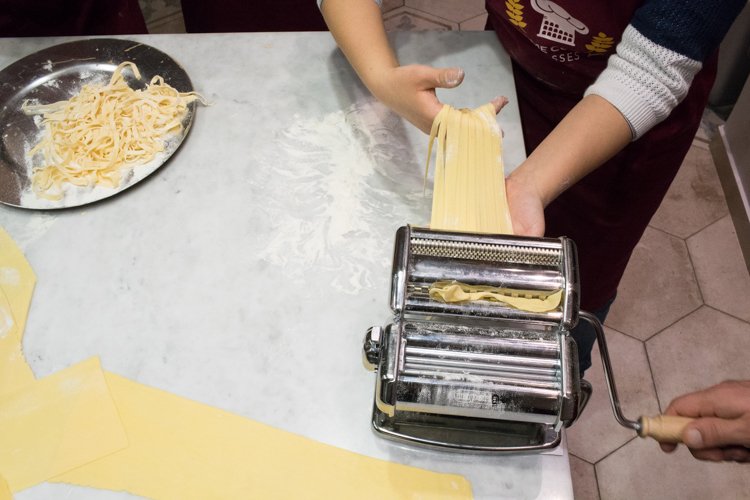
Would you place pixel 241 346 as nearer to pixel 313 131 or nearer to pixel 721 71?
pixel 313 131

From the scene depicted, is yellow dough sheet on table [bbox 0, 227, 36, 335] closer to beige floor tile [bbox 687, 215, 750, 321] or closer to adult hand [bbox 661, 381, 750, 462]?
adult hand [bbox 661, 381, 750, 462]

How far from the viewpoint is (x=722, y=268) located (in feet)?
7.04

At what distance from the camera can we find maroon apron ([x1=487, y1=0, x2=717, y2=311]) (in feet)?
3.70

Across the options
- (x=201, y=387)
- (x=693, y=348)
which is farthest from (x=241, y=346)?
(x=693, y=348)

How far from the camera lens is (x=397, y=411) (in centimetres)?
80

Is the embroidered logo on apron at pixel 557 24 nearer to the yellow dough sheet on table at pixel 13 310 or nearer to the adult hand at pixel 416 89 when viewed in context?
the adult hand at pixel 416 89

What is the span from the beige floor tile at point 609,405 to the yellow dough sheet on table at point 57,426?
1391mm

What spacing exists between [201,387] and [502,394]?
49cm

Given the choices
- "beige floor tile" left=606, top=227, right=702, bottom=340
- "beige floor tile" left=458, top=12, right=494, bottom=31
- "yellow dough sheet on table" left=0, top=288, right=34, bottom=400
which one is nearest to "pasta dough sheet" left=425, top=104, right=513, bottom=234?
"yellow dough sheet on table" left=0, top=288, right=34, bottom=400

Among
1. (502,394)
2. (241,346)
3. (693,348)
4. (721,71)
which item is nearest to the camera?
(502,394)

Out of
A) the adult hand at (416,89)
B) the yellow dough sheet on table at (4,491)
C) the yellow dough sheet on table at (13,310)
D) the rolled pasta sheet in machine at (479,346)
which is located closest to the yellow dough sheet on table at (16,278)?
the yellow dough sheet on table at (13,310)

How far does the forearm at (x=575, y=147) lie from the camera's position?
1.03 metres

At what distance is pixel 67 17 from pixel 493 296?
152 centimetres

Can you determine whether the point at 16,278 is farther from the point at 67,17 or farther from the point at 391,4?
the point at 391,4
